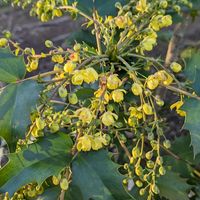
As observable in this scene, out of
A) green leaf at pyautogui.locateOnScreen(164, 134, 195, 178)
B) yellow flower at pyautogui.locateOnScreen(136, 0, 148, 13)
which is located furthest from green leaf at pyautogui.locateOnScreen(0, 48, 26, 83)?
green leaf at pyautogui.locateOnScreen(164, 134, 195, 178)

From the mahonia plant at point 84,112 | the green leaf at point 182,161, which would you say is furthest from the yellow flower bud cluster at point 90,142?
the green leaf at point 182,161

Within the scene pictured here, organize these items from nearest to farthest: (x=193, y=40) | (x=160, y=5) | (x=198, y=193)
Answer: (x=160, y=5)
(x=198, y=193)
(x=193, y=40)

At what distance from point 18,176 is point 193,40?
2690 millimetres

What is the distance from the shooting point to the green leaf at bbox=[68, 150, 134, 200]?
A: 1.15 m

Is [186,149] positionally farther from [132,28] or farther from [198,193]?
[132,28]

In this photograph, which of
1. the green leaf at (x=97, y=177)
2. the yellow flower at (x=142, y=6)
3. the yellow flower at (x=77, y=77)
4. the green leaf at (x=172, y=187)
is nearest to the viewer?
the yellow flower at (x=77, y=77)

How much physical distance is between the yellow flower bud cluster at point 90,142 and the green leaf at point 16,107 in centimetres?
13

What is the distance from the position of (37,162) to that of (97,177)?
0.47 ft

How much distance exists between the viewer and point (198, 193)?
172 centimetres

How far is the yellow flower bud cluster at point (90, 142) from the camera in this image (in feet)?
3.47

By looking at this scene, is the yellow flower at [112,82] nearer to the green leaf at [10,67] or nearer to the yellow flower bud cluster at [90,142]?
the yellow flower bud cluster at [90,142]

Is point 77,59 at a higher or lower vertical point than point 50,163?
higher

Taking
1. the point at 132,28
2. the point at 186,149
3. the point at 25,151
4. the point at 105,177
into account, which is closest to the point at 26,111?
the point at 25,151

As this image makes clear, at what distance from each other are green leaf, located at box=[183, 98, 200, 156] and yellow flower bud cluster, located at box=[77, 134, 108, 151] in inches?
7.6
